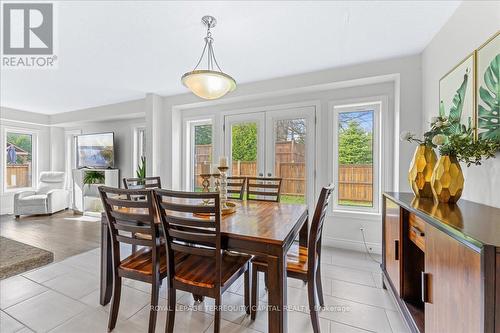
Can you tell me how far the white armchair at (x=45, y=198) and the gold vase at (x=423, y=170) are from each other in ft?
21.3

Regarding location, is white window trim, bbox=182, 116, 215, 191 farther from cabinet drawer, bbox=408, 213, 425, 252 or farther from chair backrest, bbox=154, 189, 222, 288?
cabinet drawer, bbox=408, 213, 425, 252

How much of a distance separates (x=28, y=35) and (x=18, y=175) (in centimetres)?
506

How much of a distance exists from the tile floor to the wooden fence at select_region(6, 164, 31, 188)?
15.0 ft

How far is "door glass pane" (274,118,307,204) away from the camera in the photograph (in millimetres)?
3361

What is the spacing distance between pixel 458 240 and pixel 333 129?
8.04 feet

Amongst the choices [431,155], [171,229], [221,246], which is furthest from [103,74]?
[431,155]

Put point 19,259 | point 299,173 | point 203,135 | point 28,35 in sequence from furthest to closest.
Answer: point 203,135
point 299,173
point 28,35
point 19,259

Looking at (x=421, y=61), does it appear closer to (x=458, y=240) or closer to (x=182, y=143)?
(x=458, y=240)

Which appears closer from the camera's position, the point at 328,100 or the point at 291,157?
the point at 328,100

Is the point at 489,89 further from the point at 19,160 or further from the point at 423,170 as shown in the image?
the point at 19,160

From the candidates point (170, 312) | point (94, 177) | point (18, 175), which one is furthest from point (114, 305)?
point (18, 175)

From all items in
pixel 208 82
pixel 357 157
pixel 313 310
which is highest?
pixel 208 82

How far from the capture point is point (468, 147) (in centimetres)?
131

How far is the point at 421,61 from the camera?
2.55 meters
